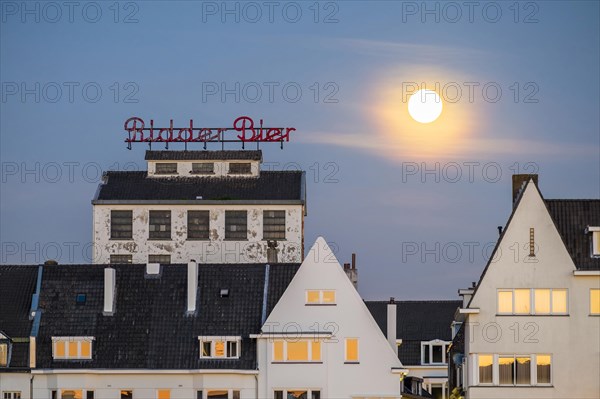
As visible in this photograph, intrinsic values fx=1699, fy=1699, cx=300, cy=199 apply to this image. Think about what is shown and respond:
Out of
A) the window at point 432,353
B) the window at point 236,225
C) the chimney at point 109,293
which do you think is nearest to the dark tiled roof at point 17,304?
the chimney at point 109,293

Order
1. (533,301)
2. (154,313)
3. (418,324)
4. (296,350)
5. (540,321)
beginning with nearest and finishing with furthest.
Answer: (540,321)
(533,301)
(296,350)
(154,313)
(418,324)

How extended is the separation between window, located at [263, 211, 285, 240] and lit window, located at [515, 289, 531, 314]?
47.7 meters

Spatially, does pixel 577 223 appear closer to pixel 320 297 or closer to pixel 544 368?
pixel 544 368

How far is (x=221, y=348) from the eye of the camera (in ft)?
339

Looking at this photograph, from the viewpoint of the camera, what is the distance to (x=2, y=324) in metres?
106

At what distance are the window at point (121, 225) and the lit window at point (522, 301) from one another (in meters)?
54.0

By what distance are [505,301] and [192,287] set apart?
2023cm

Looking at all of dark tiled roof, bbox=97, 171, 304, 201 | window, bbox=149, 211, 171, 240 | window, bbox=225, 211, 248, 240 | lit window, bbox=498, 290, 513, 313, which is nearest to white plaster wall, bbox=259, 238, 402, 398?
lit window, bbox=498, 290, 513, 313

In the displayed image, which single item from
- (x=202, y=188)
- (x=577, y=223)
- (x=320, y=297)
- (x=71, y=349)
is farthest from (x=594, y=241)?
(x=202, y=188)

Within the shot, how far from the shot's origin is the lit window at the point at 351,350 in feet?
336

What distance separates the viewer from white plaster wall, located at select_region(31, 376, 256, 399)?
102 m

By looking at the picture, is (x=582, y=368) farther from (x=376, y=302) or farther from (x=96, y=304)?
(x=376, y=302)

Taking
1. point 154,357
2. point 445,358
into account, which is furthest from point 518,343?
point 445,358

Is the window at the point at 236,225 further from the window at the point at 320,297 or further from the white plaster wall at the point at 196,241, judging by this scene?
the window at the point at 320,297
